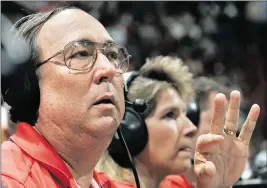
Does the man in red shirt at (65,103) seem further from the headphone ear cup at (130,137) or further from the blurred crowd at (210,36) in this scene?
the blurred crowd at (210,36)

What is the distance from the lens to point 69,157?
46.4 inches

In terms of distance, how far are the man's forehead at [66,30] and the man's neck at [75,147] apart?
18 cm

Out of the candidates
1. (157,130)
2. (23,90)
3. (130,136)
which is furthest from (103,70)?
(157,130)

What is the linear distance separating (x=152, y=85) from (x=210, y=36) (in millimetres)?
2650

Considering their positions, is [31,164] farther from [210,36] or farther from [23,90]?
[210,36]

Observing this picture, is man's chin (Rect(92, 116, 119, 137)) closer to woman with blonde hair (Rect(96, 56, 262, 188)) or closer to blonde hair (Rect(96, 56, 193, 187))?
woman with blonde hair (Rect(96, 56, 262, 188))

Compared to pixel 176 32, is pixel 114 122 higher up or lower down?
higher up

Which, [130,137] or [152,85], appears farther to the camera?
[152,85]

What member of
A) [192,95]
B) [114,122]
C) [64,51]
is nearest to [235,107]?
[114,122]

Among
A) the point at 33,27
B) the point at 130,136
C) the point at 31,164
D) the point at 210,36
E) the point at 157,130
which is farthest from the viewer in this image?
the point at 210,36

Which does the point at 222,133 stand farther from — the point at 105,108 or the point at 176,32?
the point at 176,32

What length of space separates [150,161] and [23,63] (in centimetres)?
84

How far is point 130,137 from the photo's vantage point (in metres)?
1.69

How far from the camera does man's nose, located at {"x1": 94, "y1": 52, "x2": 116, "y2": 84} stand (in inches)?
45.4
